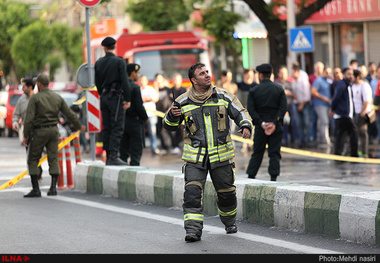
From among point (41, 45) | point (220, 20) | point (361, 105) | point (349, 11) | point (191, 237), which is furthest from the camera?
point (41, 45)

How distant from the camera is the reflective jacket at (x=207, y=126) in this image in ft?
29.6

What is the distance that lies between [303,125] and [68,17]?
203ft

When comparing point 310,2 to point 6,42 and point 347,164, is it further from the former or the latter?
point 6,42

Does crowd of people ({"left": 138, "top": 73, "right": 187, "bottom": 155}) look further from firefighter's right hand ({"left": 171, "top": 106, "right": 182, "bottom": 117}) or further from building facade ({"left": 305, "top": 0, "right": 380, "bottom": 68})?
firefighter's right hand ({"left": 171, "top": 106, "right": 182, "bottom": 117})

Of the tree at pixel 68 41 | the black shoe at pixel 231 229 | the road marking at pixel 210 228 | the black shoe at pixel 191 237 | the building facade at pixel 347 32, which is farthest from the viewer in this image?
the tree at pixel 68 41

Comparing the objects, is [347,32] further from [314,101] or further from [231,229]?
[231,229]

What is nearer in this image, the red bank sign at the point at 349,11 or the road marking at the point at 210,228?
the road marking at the point at 210,228

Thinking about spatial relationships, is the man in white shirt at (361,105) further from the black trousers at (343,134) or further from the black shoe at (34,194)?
the black shoe at (34,194)

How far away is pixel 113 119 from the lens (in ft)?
46.0

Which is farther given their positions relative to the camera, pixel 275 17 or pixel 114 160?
pixel 275 17

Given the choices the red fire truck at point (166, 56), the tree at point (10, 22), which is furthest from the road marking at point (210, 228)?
the tree at point (10, 22)

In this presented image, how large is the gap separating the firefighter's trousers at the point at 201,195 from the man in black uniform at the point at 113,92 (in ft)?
16.0

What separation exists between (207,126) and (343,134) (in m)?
9.33

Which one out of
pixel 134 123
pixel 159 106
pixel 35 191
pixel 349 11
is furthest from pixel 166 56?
pixel 35 191
